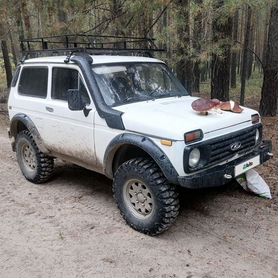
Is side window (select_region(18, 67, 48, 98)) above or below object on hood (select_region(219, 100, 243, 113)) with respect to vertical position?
above

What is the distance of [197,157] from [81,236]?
1.69 metres

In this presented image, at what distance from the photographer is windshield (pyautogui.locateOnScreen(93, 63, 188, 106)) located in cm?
508

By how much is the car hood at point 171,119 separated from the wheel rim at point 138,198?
68 centimetres

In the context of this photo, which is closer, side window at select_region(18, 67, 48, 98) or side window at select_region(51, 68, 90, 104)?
side window at select_region(51, 68, 90, 104)

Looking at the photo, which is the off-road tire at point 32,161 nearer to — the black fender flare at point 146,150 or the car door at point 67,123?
the car door at point 67,123

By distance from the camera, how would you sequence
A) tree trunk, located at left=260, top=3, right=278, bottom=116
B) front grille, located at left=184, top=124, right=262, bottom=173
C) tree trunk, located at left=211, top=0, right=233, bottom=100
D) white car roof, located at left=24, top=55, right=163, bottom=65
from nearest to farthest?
front grille, located at left=184, top=124, right=262, bottom=173 → white car roof, located at left=24, top=55, right=163, bottom=65 → tree trunk, located at left=211, top=0, right=233, bottom=100 → tree trunk, located at left=260, top=3, right=278, bottom=116

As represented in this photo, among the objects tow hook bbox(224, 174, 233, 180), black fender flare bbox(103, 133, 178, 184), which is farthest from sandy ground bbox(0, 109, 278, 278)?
black fender flare bbox(103, 133, 178, 184)

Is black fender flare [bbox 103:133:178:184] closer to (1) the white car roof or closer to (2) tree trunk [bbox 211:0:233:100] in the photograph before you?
(1) the white car roof

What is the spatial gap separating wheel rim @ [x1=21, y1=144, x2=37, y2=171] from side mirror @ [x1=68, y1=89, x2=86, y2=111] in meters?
1.67

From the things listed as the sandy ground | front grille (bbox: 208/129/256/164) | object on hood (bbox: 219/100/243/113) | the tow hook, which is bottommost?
the sandy ground

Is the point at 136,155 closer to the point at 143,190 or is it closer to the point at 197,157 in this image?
the point at 143,190

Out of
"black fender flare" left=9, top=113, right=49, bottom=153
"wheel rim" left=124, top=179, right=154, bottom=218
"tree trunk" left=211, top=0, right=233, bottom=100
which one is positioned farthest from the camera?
"tree trunk" left=211, top=0, right=233, bottom=100

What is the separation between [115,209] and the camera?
5336 mm

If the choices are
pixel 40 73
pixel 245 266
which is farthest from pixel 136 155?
pixel 40 73
